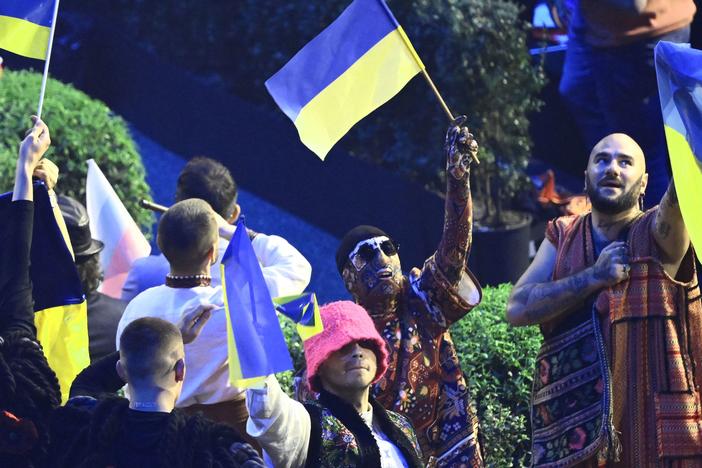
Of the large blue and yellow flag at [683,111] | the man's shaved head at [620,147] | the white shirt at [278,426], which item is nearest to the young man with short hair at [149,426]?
the white shirt at [278,426]

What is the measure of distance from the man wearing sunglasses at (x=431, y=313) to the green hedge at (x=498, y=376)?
0.85m

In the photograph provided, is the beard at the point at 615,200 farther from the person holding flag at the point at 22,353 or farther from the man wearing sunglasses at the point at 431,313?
the person holding flag at the point at 22,353

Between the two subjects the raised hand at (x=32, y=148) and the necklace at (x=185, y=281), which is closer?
the raised hand at (x=32, y=148)

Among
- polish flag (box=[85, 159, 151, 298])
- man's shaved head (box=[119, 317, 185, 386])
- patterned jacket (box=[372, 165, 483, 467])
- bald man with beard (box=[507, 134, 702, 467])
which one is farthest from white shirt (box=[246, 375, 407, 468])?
polish flag (box=[85, 159, 151, 298])

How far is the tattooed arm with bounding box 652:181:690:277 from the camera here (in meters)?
5.45

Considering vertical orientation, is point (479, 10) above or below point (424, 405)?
above

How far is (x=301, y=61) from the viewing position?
5.79m

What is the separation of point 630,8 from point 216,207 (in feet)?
9.41

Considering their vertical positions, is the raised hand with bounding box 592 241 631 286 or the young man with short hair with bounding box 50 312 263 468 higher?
the raised hand with bounding box 592 241 631 286

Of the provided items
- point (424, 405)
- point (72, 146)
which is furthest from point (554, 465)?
point (72, 146)

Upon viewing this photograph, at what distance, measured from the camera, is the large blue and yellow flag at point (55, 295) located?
5.37 metres

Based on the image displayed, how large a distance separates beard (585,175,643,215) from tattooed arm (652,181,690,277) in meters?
0.19

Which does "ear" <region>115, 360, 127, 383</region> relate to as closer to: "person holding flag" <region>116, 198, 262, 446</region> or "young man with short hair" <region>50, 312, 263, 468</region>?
"young man with short hair" <region>50, 312, 263, 468</region>

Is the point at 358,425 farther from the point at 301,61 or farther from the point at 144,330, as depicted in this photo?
the point at 301,61
